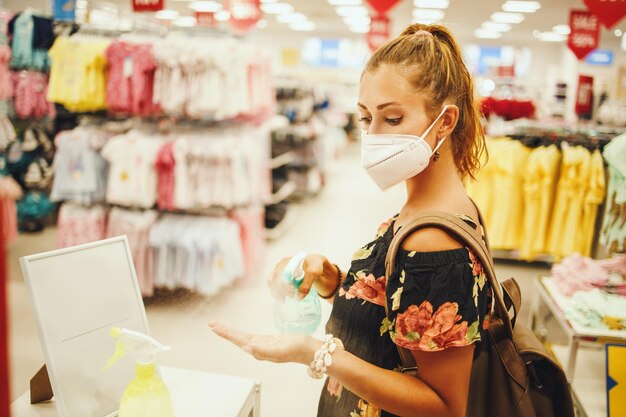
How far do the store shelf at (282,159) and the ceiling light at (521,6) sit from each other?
428 cm

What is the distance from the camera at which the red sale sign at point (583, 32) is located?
588 cm

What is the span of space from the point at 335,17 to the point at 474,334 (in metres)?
14.4

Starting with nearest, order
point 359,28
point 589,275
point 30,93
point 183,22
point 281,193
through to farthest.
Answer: point 589,275, point 30,93, point 183,22, point 281,193, point 359,28

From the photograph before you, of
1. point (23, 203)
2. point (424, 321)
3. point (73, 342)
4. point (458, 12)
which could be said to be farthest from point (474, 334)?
point (458, 12)

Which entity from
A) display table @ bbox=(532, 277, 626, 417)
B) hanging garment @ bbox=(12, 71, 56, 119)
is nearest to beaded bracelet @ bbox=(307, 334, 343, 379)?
display table @ bbox=(532, 277, 626, 417)

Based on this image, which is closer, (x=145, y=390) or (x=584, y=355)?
(x=145, y=390)

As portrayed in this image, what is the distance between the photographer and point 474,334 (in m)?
0.95

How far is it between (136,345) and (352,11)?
12.3 metres

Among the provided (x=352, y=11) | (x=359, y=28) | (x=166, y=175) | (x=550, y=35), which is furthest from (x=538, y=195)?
(x=359, y=28)

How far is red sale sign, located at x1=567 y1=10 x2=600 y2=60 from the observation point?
19.3 ft

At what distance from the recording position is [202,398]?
137 cm

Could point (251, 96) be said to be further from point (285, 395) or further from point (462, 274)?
point (462, 274)

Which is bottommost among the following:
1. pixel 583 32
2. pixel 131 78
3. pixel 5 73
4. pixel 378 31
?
pixel 131 78

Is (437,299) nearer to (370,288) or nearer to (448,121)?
(370,288)
